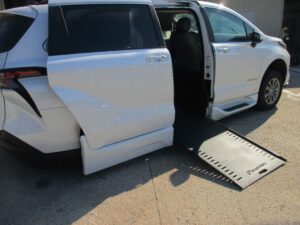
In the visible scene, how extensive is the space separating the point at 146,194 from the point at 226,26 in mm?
2752

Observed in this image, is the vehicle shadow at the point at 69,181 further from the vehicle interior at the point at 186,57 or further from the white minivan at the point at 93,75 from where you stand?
the vehicle interior at the point at 186,57

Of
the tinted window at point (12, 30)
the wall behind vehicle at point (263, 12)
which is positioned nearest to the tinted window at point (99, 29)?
the tinted window at point (12, 30)

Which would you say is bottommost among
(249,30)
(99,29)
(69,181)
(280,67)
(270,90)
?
(69,181)

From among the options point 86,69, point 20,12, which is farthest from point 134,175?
point 20,12

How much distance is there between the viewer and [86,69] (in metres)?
3.06

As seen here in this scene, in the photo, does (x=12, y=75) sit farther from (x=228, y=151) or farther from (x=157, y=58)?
(x=228, y=151)

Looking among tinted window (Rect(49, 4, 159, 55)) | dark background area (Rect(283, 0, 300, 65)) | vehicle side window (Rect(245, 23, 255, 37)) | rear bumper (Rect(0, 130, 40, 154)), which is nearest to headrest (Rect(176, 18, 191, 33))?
vehicle side window (Rect(245, 23, 255, 37))

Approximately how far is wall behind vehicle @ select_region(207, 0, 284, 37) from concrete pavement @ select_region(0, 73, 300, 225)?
8128 millimetres

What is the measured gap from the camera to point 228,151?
387 centimetres

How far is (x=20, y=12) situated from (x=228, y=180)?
2.67 metres

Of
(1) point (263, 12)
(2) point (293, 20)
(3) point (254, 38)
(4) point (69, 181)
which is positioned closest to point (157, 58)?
(4) point (69, 181)

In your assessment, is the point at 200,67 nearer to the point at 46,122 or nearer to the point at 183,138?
the point at 183,138

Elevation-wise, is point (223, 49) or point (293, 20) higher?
point (223, 49)

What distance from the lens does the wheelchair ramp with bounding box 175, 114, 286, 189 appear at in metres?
3.55
